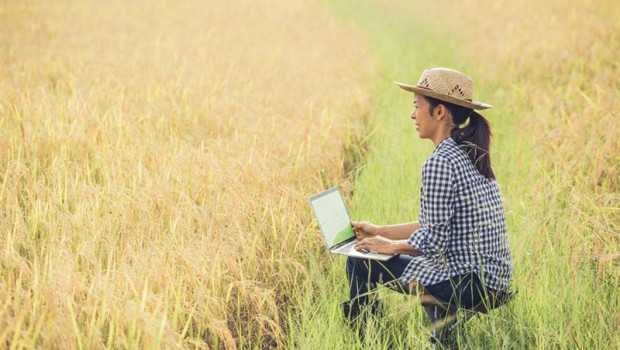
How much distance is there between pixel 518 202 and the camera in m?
4.04

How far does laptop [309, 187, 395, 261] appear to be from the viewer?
2561mm

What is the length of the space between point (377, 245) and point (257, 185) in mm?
1160

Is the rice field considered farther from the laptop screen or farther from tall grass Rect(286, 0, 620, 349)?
the laptop screen

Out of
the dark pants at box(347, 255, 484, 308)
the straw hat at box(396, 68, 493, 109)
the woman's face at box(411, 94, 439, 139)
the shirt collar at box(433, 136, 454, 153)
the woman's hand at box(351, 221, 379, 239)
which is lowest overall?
the dark pants at box(347, 255, 484, 308)

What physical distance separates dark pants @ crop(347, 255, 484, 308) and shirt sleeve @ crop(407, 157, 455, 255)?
A: 5.6 inches

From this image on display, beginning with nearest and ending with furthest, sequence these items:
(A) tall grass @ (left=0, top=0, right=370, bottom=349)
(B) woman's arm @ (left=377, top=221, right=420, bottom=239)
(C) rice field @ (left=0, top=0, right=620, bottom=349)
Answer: (A) tall grass @ (left=0, top=0, right=370, bottom=349) → (C) rice field @ (left=0, top=0, right=620, bottom=349) → (B) woman's arm @ (left=377, top=221, right=420, bottom=239)

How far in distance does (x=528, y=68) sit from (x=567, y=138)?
3.17 m

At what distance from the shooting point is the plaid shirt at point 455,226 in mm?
2379

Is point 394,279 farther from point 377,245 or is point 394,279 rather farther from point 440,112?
point 440,112

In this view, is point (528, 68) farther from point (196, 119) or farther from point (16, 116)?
point (16, 116)

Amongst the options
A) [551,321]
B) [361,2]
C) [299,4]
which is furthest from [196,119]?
[361,2]

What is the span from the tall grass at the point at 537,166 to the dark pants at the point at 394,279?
125 millimetres

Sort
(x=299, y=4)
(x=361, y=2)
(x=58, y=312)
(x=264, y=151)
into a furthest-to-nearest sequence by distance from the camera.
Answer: (x=361, y=2) < (x=299, y=4) < (x=264, y=151) < (x=58, y=312)

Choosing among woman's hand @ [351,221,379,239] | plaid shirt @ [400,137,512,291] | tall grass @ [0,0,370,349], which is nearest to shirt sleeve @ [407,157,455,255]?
plaid shirt @ [400,137,512,291]
